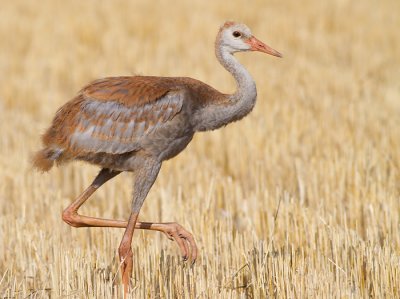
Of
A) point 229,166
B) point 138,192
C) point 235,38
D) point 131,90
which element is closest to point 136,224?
point 138,192

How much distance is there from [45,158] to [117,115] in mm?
677

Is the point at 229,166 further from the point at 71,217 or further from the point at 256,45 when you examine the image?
the point at 71,217

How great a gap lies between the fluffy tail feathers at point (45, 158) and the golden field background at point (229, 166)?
58 cm

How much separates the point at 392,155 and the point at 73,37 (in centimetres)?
805

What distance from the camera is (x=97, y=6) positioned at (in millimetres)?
17641

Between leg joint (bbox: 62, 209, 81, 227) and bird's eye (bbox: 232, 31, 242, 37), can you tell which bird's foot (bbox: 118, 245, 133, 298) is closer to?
leg joint (bbox: 62, 209, 81, 227)

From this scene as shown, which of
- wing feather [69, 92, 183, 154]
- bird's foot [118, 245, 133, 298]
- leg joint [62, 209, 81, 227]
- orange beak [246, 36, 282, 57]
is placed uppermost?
orange beak [246, 36, 282, 57]

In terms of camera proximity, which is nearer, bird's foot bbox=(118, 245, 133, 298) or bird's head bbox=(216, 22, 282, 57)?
bird's foot bbox=(118, 245, 133, 298)

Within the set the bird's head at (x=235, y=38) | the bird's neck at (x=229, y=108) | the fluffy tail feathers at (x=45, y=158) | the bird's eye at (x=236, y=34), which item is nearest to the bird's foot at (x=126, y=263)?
the fluffy tail feathers at (x=45, y=158)

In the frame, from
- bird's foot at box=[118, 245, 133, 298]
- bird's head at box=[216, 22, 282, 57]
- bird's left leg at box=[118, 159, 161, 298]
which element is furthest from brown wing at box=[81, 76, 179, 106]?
bird's foot at box=[118, 245, 133, 298]

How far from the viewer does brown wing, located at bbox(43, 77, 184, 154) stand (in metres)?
6.01

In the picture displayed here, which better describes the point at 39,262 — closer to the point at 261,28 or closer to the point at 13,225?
the point at 13,225

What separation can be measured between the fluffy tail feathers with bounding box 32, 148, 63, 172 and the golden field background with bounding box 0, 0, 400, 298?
580 mm

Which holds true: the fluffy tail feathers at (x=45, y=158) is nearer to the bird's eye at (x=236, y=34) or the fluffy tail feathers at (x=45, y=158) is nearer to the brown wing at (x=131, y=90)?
the brown wing at (x=131, y=90)
